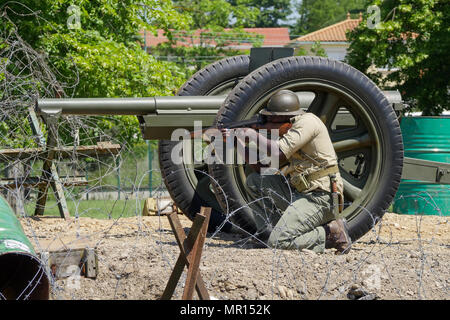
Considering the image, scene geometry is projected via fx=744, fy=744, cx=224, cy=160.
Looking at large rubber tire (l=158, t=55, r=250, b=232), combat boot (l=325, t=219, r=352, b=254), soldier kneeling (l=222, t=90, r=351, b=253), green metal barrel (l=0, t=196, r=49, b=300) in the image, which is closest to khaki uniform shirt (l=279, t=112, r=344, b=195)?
soldier kneeling (l=222, t=90, r=351, b=253)

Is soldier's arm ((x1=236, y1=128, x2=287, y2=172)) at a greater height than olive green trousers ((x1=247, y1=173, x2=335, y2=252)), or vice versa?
soldier's arm ((x1=236, y1=128, x2=287, y2=172))

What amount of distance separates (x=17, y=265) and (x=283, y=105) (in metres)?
2.49

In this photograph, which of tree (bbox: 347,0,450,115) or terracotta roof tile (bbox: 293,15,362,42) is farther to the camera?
terracotta roof tile (bbox: 293,15,362,42)

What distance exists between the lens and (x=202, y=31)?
28.4 m

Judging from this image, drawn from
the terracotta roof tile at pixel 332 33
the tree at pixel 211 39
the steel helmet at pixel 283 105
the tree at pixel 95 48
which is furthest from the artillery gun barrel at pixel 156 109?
the terracotta roof tile at pixel 332 33

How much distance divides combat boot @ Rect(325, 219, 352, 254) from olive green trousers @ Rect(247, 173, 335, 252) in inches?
2.8

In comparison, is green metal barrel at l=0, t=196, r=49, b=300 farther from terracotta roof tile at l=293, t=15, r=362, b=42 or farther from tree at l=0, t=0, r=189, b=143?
terracotta roof tile at l=293, t=15, r=362, b=42

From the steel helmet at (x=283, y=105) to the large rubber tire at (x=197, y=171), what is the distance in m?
1.57

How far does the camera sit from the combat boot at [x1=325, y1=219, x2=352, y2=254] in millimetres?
6367

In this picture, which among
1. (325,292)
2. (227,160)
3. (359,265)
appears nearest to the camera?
(325,292)

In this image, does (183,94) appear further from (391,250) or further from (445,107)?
(445,107)

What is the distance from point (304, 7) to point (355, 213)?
199ft

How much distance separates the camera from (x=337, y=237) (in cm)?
638
